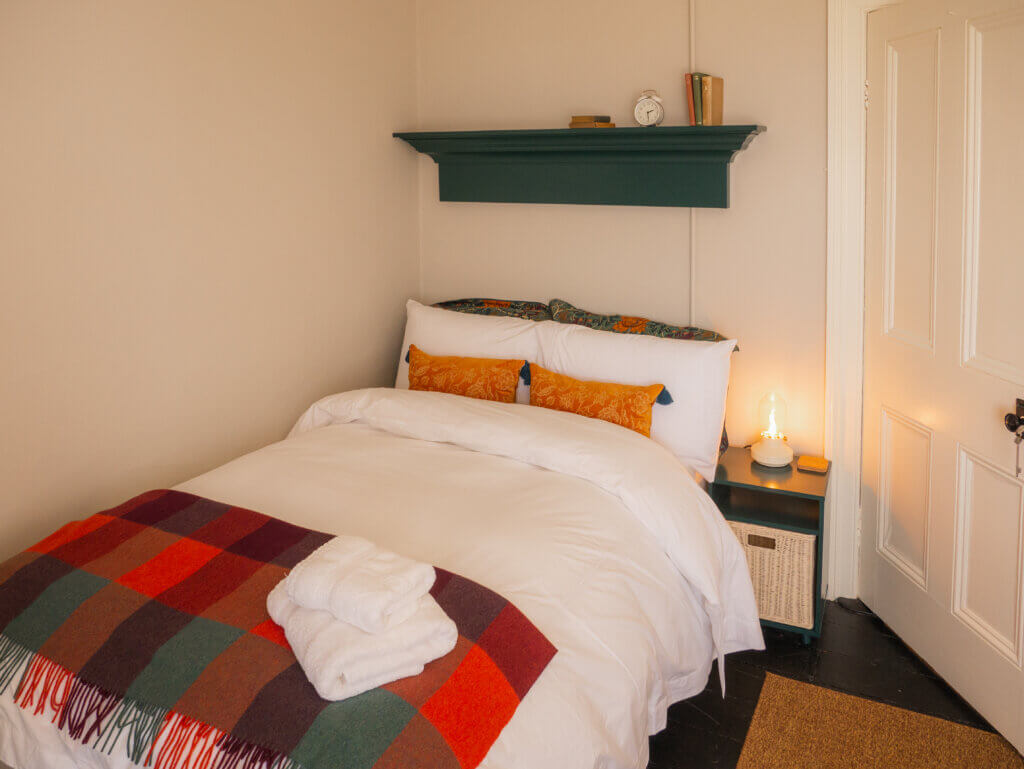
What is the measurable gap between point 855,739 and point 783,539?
2.10ft

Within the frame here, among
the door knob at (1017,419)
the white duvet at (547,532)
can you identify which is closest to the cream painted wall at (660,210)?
the white duvet at (547,532)

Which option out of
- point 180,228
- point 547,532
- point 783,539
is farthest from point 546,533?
point 180,228

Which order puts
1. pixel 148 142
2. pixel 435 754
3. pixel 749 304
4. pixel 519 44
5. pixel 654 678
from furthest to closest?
pixel 519 44
pixel 749 304
pixel 148 142
pixel 654 678
pixel 435 754

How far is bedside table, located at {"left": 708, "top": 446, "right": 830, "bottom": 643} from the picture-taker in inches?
106

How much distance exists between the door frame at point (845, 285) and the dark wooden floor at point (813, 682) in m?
0.26

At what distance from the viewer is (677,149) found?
289 cm

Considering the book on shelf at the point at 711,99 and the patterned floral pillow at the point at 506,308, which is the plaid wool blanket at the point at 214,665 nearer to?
the patterned floral pillow at the point at 506,308

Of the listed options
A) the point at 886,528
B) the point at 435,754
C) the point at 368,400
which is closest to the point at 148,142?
the point at 368,400

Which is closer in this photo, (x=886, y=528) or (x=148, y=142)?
(x=148, y=142)

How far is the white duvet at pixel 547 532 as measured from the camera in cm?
167

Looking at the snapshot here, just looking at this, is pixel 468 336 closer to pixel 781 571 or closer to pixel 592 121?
pixel 592 121

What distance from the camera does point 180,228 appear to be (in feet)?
8.46

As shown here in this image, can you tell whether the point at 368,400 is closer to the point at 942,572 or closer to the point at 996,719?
the point at 942,572

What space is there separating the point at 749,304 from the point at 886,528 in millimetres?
886
